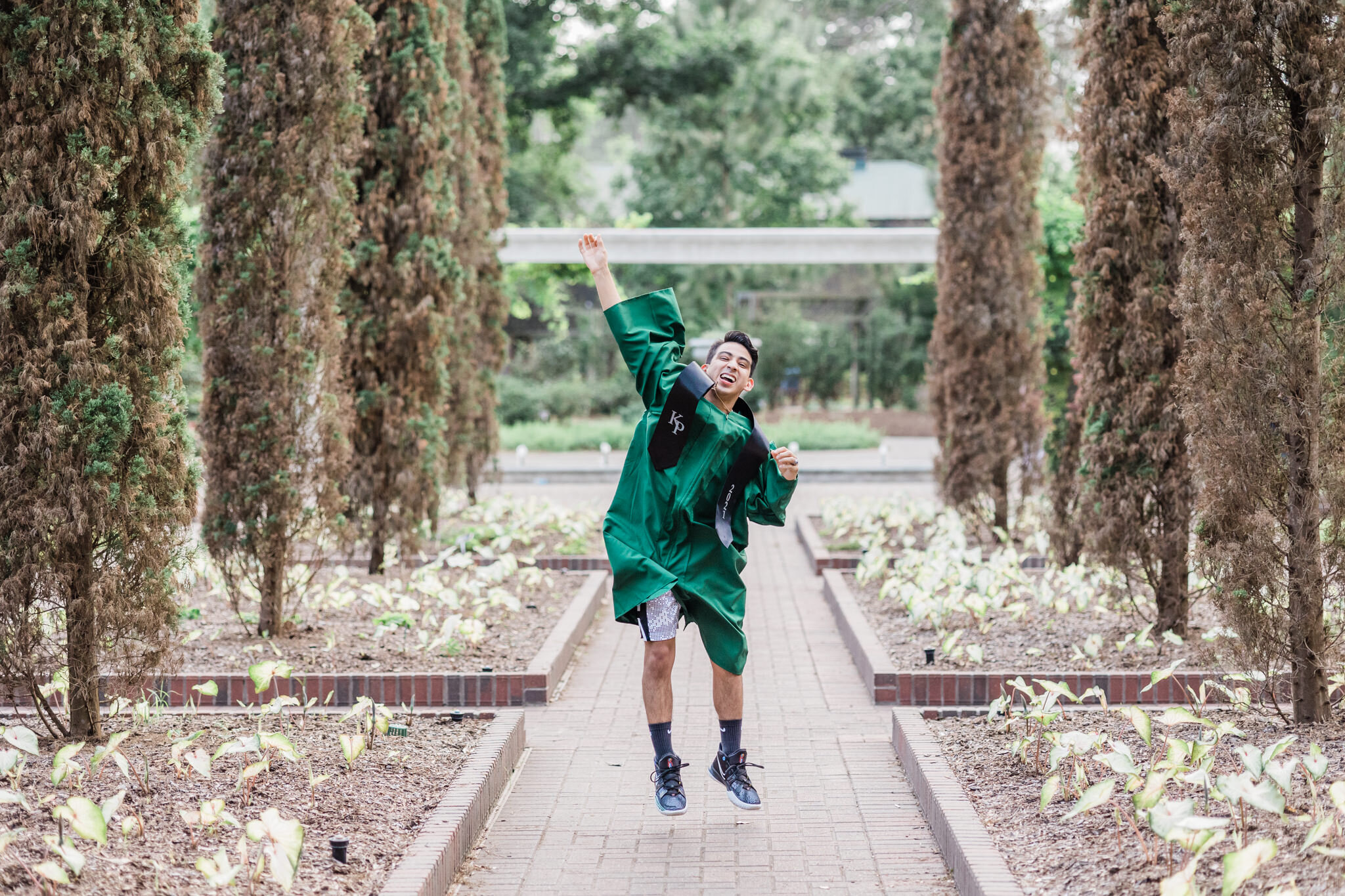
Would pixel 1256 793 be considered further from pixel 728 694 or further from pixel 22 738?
pixel 22 738

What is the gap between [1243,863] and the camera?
8.70ft

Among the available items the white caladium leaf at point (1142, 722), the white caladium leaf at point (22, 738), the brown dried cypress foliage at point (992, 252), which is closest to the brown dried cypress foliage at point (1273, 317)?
the white caladium leaf at point (1142, 722)

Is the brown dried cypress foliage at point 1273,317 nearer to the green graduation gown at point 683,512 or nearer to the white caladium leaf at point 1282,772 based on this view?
the white caladium leaf at point 1282,772

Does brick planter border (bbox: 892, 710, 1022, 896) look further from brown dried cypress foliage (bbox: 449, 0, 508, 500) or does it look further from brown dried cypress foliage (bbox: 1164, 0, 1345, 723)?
brown dried cypress foliage (bbox: 449, 0, 508, 500)

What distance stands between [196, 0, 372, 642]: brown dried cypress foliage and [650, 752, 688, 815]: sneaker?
10.00ft

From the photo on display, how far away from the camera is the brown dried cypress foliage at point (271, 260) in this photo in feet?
20.7

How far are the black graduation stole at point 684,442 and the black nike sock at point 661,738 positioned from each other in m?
0.64

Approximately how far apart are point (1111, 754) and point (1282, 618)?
1385mm

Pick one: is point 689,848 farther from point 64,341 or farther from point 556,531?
point 556,531

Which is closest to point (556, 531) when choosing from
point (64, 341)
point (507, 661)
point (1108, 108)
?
point (507, 661)

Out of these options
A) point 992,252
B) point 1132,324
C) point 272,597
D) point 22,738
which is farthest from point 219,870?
point 992,252

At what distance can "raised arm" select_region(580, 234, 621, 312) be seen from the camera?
435 centimetres

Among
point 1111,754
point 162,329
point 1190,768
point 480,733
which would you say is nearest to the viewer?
point 1111,754

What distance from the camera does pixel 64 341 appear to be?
4.30 metres
